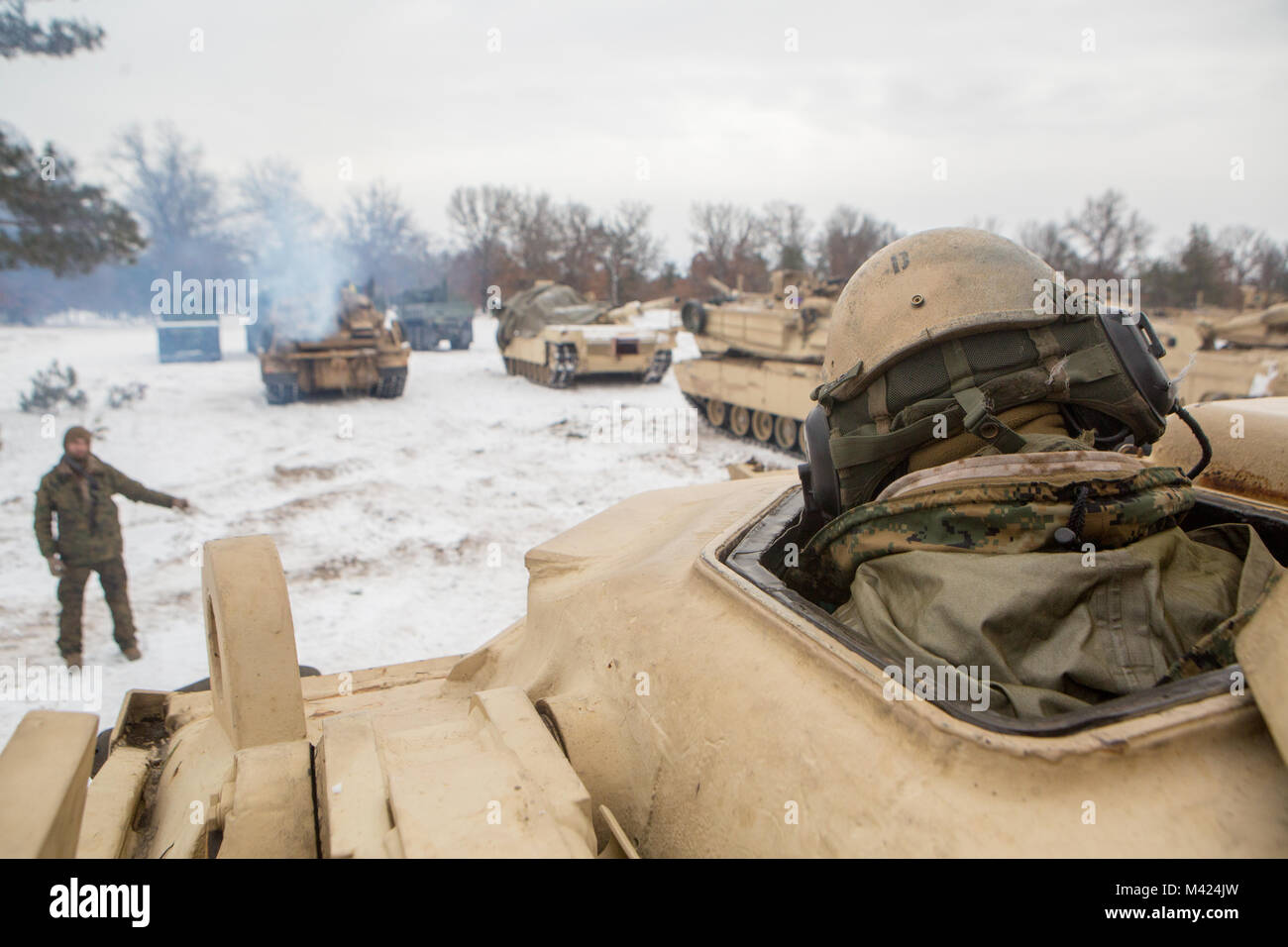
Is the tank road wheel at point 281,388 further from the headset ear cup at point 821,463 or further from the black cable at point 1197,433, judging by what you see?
the black cable at point 1197,433

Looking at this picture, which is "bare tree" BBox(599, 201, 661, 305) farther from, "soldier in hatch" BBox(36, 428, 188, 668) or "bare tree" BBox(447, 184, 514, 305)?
"soldier in hatch" BBox(36, 428, 188, 668)

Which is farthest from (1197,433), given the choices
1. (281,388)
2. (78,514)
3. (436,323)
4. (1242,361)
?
(436,323)

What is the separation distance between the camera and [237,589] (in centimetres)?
215

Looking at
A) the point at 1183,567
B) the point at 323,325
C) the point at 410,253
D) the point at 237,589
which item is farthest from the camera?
Answer: the point at 410,253

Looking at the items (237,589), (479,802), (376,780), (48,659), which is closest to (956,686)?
(479,802)

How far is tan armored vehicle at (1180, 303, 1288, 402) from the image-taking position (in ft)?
42.1

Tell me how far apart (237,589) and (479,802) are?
1.05 metres

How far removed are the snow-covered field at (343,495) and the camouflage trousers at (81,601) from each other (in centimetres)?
15

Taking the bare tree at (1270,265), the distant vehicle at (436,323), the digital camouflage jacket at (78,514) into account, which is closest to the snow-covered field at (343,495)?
the digital camouflage jacket at (78,514)

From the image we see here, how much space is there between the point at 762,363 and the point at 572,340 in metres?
4.86

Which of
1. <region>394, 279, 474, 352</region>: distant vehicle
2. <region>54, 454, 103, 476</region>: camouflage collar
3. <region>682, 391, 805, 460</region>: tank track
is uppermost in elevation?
<region>394, 279, 474, 352</region>: distant vehicle

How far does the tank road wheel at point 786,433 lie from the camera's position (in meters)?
12.1

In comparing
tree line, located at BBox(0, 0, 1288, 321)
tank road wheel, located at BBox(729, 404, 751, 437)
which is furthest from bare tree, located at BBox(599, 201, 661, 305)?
tank road wheel, located at BBox(729, 404, 751, 437)
